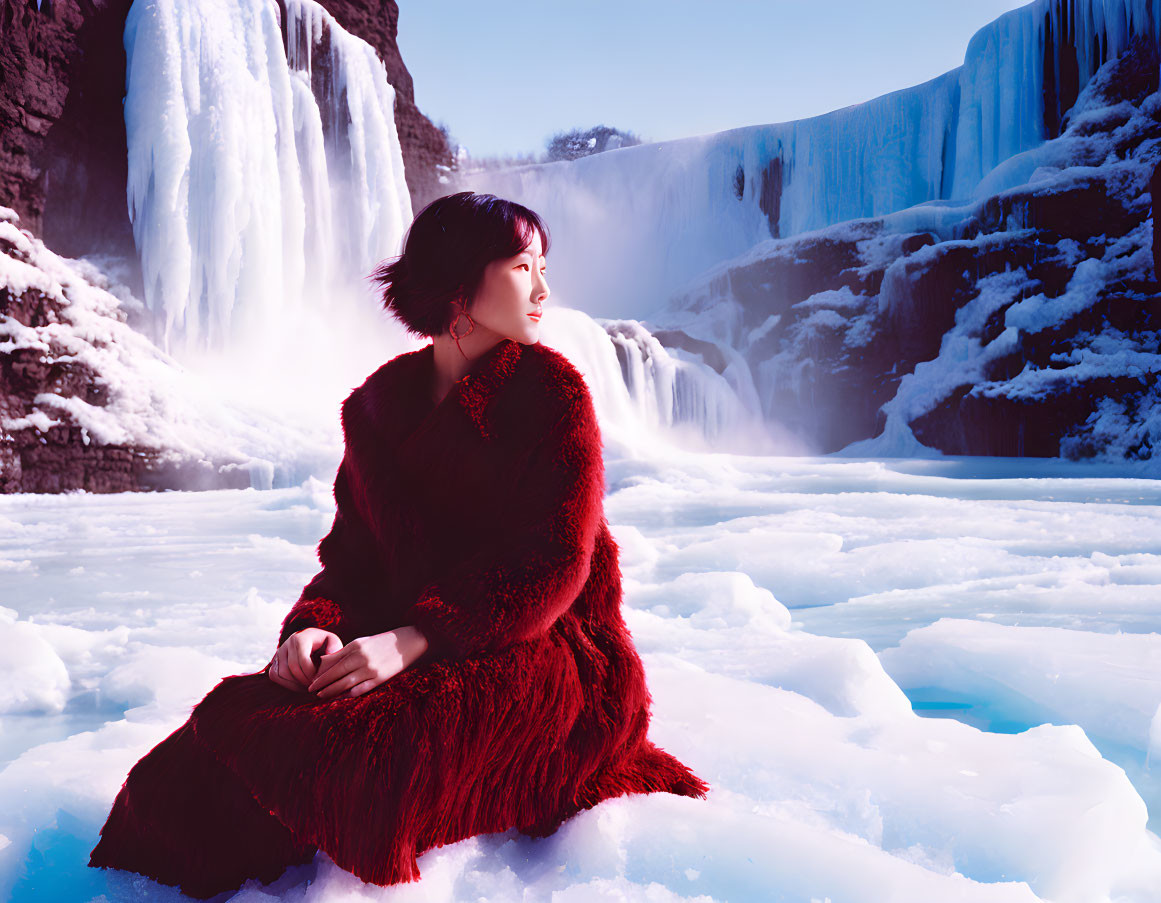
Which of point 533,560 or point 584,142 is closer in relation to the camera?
point 533,560

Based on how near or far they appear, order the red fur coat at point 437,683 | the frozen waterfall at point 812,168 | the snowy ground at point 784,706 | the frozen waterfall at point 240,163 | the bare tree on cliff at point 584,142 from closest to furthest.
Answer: the red fur coat at point 437,683 < the snowy ground at point 784,706 < the frozen waterfall at point 240,163 < the frozen waterfall at point 812,168 < the bare tree on cliff at point 584,142

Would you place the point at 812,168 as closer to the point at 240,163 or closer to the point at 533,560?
the point at 240,163

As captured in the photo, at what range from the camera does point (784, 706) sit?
1719mm

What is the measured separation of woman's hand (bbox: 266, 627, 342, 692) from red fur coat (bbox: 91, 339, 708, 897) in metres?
0.02

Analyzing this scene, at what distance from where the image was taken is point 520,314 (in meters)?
1.12

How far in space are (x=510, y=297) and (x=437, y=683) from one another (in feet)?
1.67

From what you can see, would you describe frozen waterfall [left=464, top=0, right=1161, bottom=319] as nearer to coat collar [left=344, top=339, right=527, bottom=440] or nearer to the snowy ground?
the snowy ground

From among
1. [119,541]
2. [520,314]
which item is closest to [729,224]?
[119,541]

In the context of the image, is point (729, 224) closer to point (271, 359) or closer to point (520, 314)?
point (271, 359)

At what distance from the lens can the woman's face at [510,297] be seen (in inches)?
43.4

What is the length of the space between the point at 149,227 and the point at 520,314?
9.01m

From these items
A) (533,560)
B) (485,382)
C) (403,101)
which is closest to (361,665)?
(533,560)

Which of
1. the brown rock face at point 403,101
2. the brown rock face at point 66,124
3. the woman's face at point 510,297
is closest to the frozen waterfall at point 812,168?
the brown rock face at point 403,101

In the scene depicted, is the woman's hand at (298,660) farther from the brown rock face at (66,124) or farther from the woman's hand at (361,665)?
the brown rock face at (66,124)
